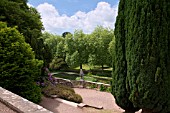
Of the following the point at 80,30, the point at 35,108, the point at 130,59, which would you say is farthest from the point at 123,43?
the point at 80,30

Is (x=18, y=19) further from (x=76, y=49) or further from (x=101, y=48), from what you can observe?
(x=76, y=49)

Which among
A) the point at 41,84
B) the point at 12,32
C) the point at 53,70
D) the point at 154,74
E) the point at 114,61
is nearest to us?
the point at 154,74

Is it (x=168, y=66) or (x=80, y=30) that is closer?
(x=168, y=66)

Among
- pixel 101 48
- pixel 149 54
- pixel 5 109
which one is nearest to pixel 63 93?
pixel 149 54

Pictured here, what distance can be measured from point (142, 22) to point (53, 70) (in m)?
27.1

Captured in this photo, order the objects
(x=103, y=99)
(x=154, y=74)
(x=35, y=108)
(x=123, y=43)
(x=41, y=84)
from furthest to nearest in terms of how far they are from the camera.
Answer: (x=103, y=99)
(x=41, y=84)
(x=123, y=43)
(x=154, y=74)
(x=35, y=108)

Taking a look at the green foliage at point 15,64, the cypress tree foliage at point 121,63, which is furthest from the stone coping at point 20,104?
the cypress tree foliage at point 121,63

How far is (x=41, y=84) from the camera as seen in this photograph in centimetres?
Answer: 1155

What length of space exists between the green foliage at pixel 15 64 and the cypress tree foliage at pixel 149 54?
3567 mm

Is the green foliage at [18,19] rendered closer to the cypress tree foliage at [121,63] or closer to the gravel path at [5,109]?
the cypress tree foliage at [121,63]

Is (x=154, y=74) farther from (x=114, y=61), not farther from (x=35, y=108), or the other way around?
(x=35, y=108)

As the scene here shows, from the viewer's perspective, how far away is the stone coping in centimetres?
343

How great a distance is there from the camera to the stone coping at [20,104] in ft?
11.3

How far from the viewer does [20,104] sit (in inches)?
147
